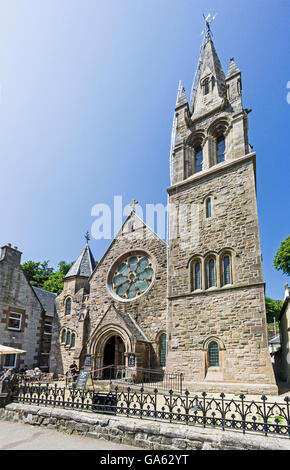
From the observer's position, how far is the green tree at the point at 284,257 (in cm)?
2351

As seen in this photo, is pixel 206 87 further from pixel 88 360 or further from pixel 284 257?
pixel 88 360

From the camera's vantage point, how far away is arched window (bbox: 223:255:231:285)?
48.5 ft

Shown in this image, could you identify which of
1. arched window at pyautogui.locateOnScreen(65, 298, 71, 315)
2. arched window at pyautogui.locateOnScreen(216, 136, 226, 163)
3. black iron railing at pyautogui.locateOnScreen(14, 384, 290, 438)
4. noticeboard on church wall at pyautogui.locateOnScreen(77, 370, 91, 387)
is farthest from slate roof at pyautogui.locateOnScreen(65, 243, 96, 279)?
arched window at pyautogui.locateOnScreen(216, 136, 226, 163)

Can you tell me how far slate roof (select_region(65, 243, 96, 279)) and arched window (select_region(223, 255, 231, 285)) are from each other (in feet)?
38.9

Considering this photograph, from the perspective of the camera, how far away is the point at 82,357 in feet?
60.5

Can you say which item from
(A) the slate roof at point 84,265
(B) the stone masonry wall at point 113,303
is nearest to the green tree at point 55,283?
(A) the slate roof at point 84,265

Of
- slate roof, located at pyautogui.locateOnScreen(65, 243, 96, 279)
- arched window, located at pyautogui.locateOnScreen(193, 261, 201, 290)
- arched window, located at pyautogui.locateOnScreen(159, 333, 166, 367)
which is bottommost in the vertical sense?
arched window, located at pyautogui.locateOnScreen(159, 333, 166, 367)

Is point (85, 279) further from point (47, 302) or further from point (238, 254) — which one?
point (238, 254)

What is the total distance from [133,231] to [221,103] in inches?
407

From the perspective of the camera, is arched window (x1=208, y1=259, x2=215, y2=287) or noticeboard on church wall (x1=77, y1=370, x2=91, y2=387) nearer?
noticeboard on church wall (x1=77, y1=370, x2=91, y2=387)

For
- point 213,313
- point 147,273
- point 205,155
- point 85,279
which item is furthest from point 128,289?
point 205,155

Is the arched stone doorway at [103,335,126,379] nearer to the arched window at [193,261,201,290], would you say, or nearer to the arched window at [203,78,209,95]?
the arched window at [193,261,201,290]

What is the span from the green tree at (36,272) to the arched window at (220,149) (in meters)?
33.3

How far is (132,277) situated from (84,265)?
18.8ft
